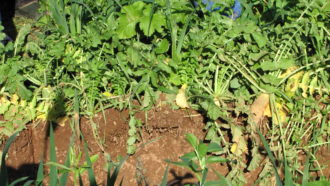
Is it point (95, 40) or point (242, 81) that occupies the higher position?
point (95, 40)

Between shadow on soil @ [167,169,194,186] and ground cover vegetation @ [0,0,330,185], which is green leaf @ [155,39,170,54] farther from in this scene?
shadow on soil @ [167,169,194,186]

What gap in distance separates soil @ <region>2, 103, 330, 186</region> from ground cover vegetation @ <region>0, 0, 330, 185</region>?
0.18ft

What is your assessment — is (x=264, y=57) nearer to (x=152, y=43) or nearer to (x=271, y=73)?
(x=271, y=73)

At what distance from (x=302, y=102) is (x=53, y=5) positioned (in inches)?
55.7

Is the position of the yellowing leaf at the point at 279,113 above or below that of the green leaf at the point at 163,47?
below

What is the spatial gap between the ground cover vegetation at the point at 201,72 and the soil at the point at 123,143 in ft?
0.18

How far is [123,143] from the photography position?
2461 millimetres

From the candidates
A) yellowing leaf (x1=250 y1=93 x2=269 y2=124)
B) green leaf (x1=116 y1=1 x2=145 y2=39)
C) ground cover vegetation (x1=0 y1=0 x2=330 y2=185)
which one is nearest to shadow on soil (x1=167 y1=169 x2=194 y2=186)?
ground cover vegetation (x1=0 y1=0 x2=330 y2=185)

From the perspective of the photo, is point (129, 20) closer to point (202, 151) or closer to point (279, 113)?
point (279, 113)

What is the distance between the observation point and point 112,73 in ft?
8.10

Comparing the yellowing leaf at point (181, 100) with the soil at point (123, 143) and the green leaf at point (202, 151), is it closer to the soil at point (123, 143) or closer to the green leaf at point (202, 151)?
the soil at point (123, 143)

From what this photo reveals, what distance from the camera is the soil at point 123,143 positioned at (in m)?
2.41

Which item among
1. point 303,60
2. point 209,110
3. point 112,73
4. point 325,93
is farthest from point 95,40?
point 325,93

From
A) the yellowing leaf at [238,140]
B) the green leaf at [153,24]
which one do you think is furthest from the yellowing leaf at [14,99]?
the yellowing leaf at [238,140]
